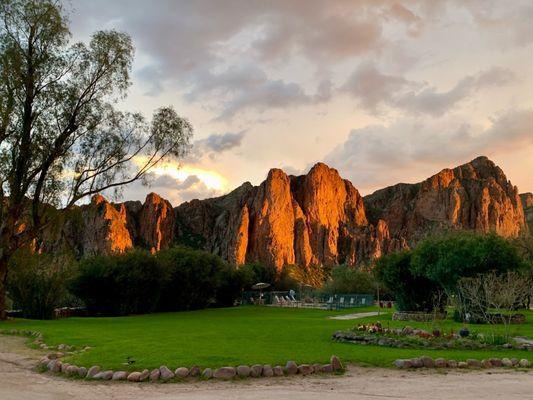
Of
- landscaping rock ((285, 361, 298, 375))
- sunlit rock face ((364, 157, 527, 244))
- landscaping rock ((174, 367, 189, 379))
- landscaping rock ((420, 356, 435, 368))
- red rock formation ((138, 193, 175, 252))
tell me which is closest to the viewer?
landscaping rock ((174, 367, 189, 379))

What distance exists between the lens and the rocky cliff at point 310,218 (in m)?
148

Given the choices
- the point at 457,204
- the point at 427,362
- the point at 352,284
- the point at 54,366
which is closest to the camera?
the point at 54,366

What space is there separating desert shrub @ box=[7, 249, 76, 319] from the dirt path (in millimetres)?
22197

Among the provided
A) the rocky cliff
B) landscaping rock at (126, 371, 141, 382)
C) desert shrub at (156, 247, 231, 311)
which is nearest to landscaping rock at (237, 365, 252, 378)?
landscaping rock at (126, 371, 141, 382)

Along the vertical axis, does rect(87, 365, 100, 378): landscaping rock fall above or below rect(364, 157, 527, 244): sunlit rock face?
below

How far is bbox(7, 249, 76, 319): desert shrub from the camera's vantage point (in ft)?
112

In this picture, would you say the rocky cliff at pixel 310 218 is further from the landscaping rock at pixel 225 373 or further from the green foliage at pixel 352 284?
the landscaping rock at pixel 225 373

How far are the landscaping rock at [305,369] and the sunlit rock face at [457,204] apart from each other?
150786mm

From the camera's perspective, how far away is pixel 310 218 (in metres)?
160

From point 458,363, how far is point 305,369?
4118 millimetres

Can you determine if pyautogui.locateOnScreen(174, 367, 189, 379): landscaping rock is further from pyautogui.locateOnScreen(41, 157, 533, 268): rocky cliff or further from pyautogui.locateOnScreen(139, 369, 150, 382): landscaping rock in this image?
pyautogui.locateOnScreen(41, 157, 533, 268): rocky cliff

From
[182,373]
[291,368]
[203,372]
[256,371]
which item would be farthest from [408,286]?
[182,373]

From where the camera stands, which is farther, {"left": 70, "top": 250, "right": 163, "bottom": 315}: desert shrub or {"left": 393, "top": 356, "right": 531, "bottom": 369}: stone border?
{"left": 70, "top": 250, "right": 163, "bottom": 315}: desert shrub

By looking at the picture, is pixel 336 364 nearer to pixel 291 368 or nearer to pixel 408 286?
pixel 291 368
